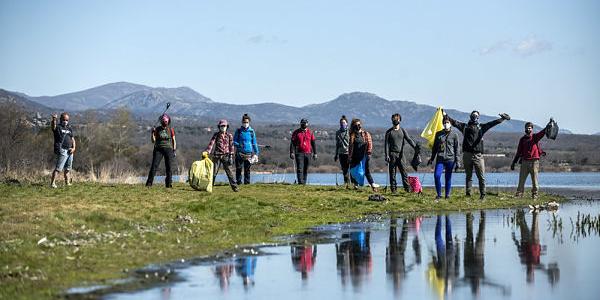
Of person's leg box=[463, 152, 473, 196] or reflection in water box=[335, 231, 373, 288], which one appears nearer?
reflection in water box=[335, 231, 373, 288]

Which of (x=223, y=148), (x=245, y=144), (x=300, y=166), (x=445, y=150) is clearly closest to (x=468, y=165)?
(x=445, y=150)

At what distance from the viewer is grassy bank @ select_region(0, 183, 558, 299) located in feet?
47.0

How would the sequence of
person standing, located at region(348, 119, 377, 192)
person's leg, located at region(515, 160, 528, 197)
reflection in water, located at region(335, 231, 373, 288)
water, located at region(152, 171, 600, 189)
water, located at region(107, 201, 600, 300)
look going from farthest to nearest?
1. water, located at region(152, 171, 600, 189)
2. person standing, located at region(348, 119, 377, 192)
3. person's leg, located at region(515, 160, 528, 197)
4. reflection in water, located at region(335, 231, 373, 288)
5. water, located at region(107, 201, 600, 300)

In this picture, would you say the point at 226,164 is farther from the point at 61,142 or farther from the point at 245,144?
the point at 61,142

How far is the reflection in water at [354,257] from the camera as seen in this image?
14.1m

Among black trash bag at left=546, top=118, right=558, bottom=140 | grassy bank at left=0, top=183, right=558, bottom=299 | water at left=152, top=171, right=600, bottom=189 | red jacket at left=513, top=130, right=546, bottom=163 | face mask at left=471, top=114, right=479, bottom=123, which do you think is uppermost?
face mask at left=471, top=114, right=479, bottom=123

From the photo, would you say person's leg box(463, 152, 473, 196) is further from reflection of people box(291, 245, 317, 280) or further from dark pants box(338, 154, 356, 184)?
reflection of people box(291, 245, 317, 280)

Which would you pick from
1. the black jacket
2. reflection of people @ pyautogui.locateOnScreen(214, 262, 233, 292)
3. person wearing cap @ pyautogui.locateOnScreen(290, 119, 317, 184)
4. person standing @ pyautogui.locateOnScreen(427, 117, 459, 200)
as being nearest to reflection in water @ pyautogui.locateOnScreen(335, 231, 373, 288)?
reflection of people @ pyautogui.locateOnScreen(214, 262, 233, 292)

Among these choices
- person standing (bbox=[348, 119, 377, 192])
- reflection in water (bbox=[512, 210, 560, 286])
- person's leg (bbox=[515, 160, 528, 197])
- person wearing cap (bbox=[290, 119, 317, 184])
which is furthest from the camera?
person wearing cap (bbox=[290, 119, 317, 184])

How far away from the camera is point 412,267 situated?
1483cm

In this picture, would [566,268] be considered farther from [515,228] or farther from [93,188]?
[93,188]

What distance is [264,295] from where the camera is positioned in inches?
492

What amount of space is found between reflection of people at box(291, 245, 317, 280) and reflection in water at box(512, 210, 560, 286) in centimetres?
348

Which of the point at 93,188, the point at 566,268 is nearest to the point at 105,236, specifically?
the point at 566,268
